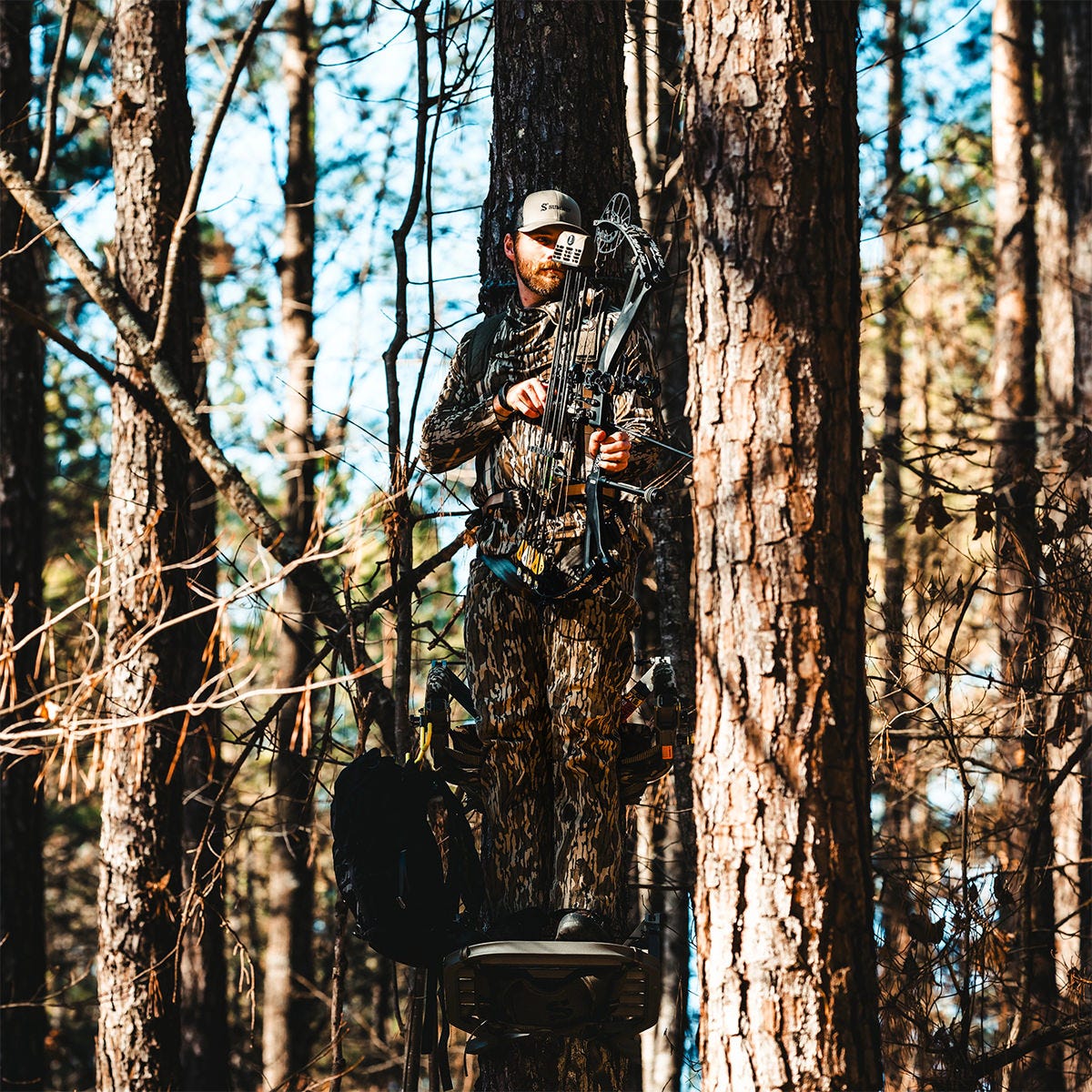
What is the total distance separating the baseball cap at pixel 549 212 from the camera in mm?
4711

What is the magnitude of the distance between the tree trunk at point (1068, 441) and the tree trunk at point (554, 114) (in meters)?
2.62

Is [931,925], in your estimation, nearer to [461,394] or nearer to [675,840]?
[675,840]

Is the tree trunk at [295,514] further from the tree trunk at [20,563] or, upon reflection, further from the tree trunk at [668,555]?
the tree trunk at [668,555]

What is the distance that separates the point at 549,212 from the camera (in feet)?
15.5

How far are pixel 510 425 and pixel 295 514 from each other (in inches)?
312

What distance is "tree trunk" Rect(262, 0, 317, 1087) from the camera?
11523 mm

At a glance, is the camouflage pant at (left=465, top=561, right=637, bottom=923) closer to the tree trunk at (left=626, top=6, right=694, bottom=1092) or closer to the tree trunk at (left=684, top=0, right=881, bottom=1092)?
the tree trunk at (left=684, top=0, right=881, bottom=1092)

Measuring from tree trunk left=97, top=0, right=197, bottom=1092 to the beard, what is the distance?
312 centimetres

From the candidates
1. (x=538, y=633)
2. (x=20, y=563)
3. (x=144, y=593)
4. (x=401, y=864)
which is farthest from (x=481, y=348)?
(x=20, y=563)

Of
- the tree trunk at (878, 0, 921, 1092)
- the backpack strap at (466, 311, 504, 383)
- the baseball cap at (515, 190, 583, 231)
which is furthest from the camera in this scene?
the tree trunk at (878, 0, 921, 1092)

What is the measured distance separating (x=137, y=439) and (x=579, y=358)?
376cm

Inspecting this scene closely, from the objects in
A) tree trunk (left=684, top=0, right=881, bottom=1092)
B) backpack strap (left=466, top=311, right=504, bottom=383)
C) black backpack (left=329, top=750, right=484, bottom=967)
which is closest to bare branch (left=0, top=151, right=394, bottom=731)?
black backpack (left=329, top=750, right=484, bottom=967)

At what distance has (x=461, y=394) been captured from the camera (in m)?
4.88

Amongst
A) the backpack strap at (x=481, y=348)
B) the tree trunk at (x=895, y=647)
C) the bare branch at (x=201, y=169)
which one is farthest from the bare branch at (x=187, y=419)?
the tree trunk at (x=895, y=647)
